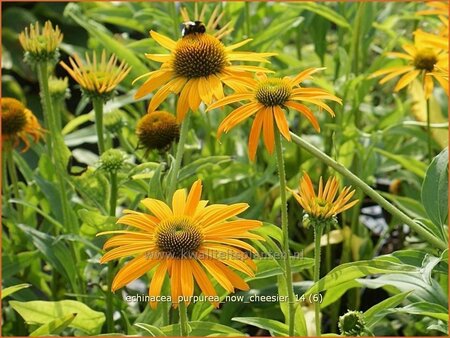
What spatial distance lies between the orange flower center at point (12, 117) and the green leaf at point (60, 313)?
0.91ft

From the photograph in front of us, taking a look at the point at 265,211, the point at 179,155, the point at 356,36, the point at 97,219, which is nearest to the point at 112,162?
the point at 97,219

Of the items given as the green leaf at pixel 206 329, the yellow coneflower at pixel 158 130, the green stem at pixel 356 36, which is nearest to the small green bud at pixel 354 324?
the green leaf at pixel 206 329

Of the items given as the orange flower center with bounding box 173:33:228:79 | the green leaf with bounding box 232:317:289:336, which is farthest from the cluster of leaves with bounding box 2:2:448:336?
the orange flower center with bounding box 173:33:228:79

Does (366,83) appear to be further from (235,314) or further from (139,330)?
(139,330)

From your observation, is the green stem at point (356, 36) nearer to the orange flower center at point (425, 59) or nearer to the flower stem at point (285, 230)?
the orange flower center at point (425, 59)

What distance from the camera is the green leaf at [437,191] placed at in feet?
2.95

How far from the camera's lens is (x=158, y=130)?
104cm

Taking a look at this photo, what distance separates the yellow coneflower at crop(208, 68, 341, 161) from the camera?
2.49ft

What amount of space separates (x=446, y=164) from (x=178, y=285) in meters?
0.36

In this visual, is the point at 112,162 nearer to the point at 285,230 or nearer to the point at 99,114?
the point at 99,114

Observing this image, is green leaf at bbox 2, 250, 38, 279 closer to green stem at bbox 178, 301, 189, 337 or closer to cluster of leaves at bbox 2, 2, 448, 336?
cluster of leaves at bbox 2, 2, 448, 336

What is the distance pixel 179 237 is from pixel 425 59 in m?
0.57

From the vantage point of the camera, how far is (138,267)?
28.9 inches

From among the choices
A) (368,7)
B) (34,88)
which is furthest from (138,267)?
(34,88)
